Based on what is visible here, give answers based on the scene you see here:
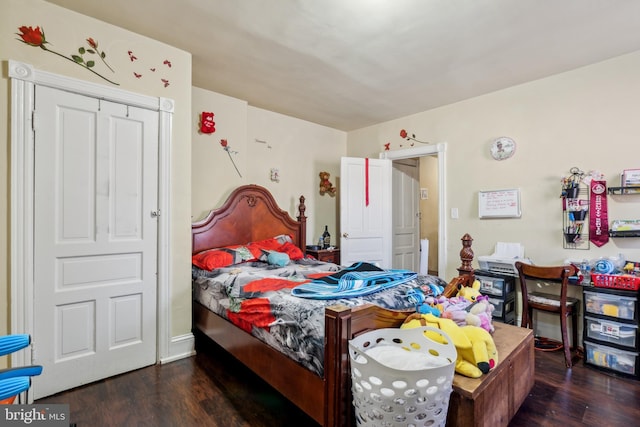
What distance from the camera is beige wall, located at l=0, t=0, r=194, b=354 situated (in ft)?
6.06

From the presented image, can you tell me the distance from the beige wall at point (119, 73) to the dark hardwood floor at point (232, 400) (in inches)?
18.9

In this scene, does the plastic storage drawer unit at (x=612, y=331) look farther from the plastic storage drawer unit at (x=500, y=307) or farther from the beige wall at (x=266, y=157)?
the beige wall at (x=266, y=157)

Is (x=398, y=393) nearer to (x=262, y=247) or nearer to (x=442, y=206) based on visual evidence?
(x=262, y=247)

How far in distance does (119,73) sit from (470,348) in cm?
288

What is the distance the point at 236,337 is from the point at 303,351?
774 millimetres

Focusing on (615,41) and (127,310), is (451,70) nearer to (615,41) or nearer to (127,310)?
(615,41)

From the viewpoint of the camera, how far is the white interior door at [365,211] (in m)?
4.12

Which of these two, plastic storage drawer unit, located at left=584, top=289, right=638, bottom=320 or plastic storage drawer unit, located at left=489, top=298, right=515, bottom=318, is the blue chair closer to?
plastic storage drawer unit, located at left=489, top=298, right=515, bottom=318

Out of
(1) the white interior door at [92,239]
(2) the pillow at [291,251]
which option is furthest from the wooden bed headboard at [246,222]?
(1) the white interior door at [92,239]

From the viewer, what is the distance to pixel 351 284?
2039mm

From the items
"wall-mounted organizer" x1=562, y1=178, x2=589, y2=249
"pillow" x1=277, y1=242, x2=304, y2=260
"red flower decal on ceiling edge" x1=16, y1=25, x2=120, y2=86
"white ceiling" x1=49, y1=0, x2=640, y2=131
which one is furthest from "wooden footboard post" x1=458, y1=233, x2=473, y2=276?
"red flower decal on ceiling edge" x1=16, y1=25, x2=120, y2=86

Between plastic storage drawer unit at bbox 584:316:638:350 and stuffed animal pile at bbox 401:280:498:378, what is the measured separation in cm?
116

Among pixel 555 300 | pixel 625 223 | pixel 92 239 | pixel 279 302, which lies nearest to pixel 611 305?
pixel 555 300

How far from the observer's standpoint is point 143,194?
236 centimetres
